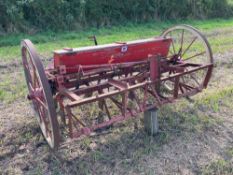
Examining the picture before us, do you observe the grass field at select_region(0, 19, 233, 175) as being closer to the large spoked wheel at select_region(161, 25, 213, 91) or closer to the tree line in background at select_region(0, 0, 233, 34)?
the large spoked wheel at select_region(161, 25, 213, 91)

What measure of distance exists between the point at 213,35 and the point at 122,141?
26.6 feet

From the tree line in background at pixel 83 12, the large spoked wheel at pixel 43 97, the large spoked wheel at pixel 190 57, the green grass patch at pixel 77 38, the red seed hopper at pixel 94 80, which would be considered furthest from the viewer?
the tree line in background at pixel 83 12

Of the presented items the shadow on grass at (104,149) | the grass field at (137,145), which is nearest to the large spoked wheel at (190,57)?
the grass field at (137,145)

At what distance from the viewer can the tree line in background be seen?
10219 mm

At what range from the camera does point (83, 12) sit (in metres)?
11.6

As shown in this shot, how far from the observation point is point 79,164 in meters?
3.16

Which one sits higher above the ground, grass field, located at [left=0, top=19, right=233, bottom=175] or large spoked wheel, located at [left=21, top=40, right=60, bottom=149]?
large spoked wheel, located at [left=21, top=40, right=60, bottom=149]

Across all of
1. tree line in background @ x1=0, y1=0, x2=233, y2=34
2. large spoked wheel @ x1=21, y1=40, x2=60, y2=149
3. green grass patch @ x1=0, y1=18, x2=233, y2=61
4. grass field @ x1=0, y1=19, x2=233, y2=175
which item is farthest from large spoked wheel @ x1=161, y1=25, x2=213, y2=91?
tree line in background @ x1=0, y1=0, x2=233, y2=34

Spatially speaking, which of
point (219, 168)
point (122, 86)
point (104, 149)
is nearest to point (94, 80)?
point (122, 86)

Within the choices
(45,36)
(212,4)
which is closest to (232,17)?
(212,4)

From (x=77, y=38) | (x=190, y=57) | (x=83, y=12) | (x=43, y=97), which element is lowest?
(x=43, y=97)

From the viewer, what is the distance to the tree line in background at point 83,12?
10219 mm

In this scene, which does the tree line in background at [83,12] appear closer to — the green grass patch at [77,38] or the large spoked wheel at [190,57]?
the green grass patch at [77,38]

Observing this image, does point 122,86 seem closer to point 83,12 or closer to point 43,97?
point 43,97
